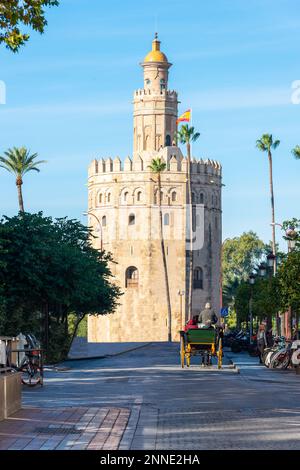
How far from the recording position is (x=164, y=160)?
404 ft

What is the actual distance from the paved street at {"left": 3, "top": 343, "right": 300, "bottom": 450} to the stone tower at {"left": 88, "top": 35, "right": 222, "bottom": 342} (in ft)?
276

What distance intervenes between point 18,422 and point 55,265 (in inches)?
1208

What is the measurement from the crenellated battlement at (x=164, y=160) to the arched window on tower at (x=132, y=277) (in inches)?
391

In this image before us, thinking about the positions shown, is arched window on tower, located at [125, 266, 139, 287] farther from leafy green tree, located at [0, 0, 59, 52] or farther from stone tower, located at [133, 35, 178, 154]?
leafy green tree, located at [0, 0, 59, 52]

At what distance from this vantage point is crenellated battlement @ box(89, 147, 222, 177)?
404 feet

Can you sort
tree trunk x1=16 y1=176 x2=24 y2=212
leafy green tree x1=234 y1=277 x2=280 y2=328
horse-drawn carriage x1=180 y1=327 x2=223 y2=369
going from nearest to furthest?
horse-drawn carriage x1=180 y1=327 x2=223 y2=369 → leafy green tree x1=234 y1=277 x2=280 y2=328 → tree trunk x1=16 y1=176 x2=24 y2=212

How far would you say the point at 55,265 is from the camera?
47125 millimetres

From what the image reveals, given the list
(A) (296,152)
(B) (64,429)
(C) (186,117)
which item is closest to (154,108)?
(C) (186,117)

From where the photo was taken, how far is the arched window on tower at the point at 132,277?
12094 cm

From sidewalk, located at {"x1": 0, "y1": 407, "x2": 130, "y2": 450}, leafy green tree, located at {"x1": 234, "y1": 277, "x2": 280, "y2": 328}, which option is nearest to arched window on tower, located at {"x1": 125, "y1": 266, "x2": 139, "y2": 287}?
leafy green tree, located at {"x1": 234, "y1": 277, "x2": 280, "y2": 328}

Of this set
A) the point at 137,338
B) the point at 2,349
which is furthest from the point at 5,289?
the point at 137,338

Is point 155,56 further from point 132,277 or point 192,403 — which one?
point 192,403

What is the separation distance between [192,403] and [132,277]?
10054 cm

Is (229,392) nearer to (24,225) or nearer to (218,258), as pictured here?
(24,225)
